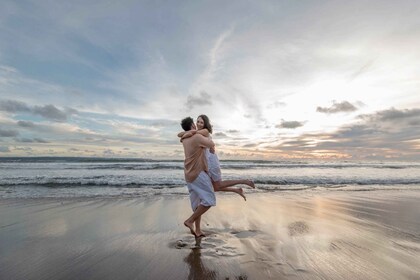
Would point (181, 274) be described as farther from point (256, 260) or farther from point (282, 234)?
point (282, 234)

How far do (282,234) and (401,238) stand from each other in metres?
2.14

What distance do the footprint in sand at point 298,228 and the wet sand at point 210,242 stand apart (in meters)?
0.02

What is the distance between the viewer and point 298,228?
227 inches

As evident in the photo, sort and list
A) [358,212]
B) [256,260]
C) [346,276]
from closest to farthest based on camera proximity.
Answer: [346,276] < [256,260] < [358,212]

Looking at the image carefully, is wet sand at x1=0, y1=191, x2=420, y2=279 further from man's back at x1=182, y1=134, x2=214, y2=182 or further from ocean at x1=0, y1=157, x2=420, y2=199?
ocean at x1=0, y1=157, x2=420, y2=199

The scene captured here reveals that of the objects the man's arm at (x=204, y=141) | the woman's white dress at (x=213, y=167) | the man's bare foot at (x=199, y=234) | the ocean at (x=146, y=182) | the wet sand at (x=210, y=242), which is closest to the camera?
the wet sand at (x=210, y=242)

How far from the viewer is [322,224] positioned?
20.3 ft

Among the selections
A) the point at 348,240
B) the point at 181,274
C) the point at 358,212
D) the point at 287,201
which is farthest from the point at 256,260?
the point at 287,201

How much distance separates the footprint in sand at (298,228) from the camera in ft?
17.9

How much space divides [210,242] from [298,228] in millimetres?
2015

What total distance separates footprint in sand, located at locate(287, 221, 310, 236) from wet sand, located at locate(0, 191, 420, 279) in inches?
0.8

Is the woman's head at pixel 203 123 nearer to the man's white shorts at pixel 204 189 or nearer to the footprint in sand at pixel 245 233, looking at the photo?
the man's white shorts at pixel 204 189

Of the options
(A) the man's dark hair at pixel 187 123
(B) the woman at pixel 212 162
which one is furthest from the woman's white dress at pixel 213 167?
(A) the man's dark hair at pixel 187 123

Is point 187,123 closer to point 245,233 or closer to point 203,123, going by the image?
point 203,123
